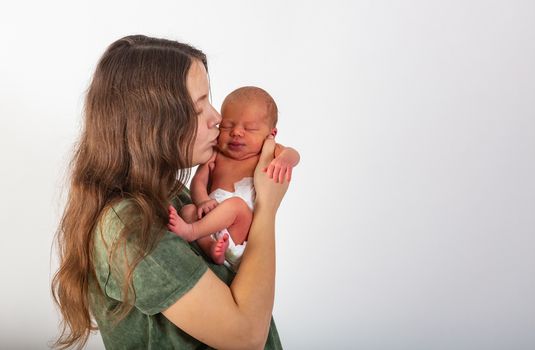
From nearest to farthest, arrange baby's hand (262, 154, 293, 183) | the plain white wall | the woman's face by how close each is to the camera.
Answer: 1. the woman's face
2. baby's hand (262, 154, 293, 183)
3. the plain white wall

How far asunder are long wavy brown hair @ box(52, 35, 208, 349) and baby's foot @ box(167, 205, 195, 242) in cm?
2

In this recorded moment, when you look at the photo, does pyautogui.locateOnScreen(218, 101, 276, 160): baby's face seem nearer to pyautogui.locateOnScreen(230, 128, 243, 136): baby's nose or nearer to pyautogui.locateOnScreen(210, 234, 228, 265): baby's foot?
pyautogui.locateOnScreen(230, 128, 243, 136): baby's nose

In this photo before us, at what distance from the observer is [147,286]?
138cm

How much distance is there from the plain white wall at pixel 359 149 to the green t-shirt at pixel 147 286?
3.89 ft

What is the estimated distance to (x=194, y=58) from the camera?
1.53 m

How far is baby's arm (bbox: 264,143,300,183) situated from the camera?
1.63 metres

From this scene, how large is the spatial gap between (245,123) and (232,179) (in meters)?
0.13

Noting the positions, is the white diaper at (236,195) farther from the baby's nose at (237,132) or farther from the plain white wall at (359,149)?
the plain white wall at (359,149)

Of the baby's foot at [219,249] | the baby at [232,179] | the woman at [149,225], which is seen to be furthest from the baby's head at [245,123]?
the baby's foot at [219,249]

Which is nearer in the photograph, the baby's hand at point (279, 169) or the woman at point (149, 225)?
the woman at point (149, 225)

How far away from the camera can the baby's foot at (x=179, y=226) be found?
→ 1.47 metres

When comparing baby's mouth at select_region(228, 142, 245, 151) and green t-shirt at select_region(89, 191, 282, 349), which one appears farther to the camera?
baby's mouth at select_region(228, 142, 245, 151)

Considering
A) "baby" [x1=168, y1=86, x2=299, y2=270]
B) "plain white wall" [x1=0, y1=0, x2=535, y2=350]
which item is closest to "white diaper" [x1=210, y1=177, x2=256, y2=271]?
"baby" [x1=168, y1=86, x2=299, y2=270]

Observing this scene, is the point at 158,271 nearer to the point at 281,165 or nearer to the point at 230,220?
the point at 230,220
